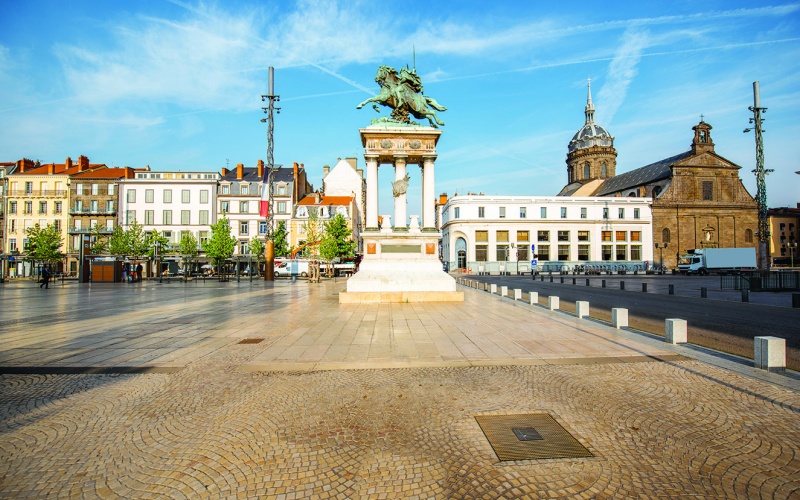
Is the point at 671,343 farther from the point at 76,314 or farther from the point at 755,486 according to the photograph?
the point at 76,314

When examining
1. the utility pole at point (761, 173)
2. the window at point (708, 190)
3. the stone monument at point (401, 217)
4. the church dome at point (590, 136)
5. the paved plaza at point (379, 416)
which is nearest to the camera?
the paved plaza at point (379, 416)

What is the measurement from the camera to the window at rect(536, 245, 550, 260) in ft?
243

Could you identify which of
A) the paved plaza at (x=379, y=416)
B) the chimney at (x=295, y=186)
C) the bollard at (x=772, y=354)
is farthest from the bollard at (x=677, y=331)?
the chimney at (x=295, y=186)

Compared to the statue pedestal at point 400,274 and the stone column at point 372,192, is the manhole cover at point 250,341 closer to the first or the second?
the statue pedestal at point 400,274

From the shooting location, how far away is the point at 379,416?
4.79 m

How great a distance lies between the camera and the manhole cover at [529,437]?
12.7 feet

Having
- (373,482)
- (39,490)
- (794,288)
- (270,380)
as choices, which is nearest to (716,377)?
(373,482)

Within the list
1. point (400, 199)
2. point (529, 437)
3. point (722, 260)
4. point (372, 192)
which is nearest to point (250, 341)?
point (529, 437)

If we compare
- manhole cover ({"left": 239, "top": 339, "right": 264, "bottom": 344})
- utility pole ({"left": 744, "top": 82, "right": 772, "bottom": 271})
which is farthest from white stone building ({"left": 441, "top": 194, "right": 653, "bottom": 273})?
manhole cover ({"left": 239, "top": 339, "right": 264, "bottom": 344})

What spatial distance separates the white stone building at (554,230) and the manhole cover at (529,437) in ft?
227

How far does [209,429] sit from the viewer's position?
443 centimetres

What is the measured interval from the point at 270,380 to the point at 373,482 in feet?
11.1

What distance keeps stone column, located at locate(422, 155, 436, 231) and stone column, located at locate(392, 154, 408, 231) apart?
1006 mm

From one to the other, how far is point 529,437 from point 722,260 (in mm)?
67247
